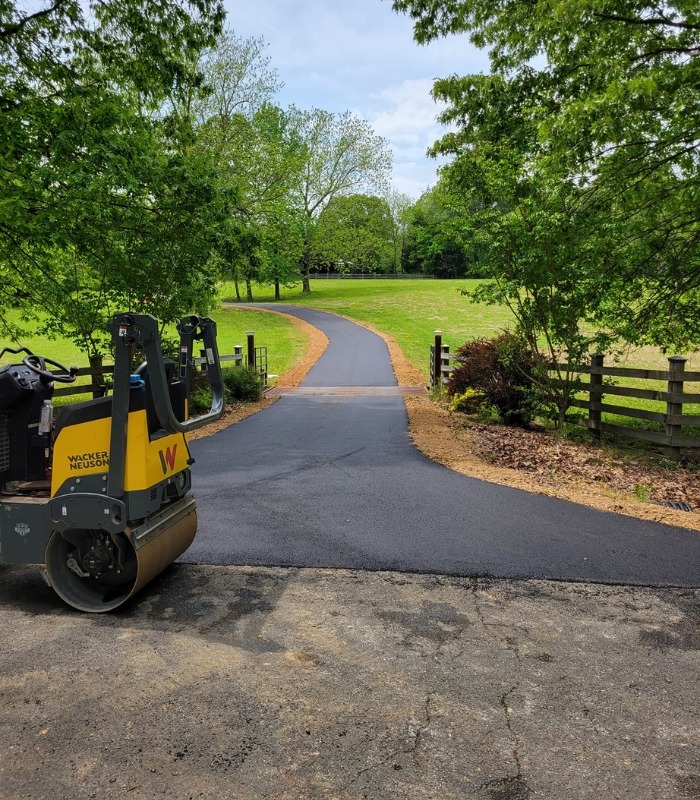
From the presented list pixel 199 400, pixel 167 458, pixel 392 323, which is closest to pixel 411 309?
pixel 392 323

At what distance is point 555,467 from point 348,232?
4812cm

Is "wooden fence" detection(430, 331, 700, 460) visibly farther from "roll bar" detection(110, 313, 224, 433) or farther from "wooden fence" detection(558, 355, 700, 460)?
"roll bar" detection(110, 313, 224, 433)

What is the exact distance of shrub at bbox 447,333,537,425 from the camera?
1143 centimetres

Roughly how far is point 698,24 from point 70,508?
10788 mm

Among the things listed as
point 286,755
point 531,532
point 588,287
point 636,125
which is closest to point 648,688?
point 286,755

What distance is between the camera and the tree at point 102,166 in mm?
9367

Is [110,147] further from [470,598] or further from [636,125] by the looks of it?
[470,598]

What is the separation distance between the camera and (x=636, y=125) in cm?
907

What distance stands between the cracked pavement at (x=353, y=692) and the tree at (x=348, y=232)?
1966 inches

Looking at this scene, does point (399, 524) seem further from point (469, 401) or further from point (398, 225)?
point (398, 225)

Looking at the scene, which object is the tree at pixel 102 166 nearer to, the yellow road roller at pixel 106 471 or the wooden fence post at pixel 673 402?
the yellow road roller at pixel 106 471

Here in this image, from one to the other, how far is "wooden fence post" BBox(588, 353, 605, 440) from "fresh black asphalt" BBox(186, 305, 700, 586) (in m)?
3.96

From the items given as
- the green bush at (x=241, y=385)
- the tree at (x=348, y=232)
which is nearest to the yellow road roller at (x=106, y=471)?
the green bush at (x=241, y=385)

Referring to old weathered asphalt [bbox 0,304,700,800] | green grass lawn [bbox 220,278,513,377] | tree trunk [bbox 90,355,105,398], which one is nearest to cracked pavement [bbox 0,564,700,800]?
old weathered asphalt [bbox 0,304,700,800]
